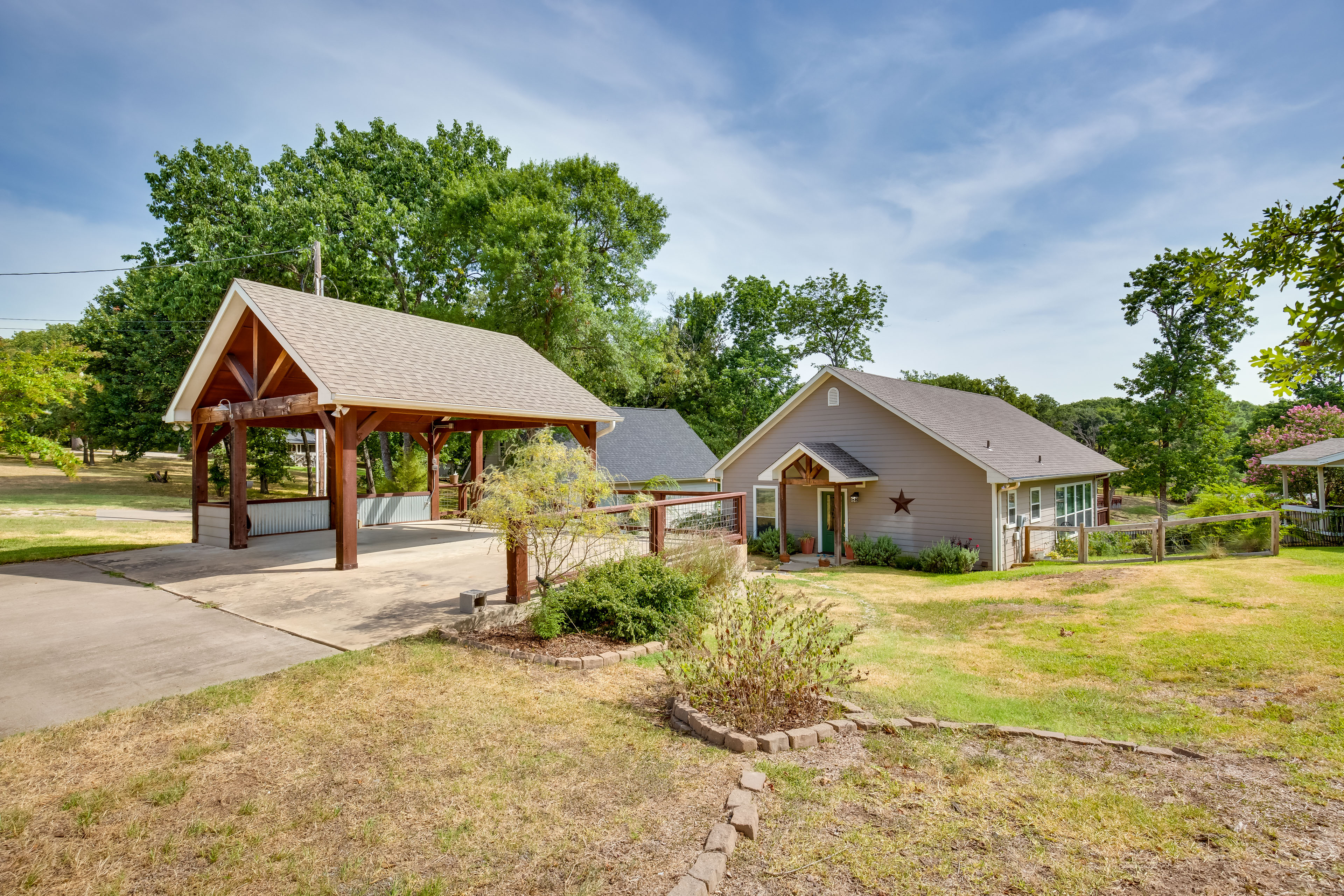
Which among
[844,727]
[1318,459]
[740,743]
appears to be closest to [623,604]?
[740,743]

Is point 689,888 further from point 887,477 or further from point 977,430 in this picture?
point 977,430

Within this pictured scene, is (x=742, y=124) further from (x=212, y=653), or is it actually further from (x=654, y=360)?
(x=654, y=360)

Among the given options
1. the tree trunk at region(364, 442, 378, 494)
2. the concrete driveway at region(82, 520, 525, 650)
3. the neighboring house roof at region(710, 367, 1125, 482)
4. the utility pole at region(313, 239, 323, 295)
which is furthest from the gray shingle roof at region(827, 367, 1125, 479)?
the tree trunk at region(364, 442, 378, 494)

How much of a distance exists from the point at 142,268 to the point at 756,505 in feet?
98.6

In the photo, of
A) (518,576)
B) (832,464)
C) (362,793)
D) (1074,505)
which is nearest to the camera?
(362,793)

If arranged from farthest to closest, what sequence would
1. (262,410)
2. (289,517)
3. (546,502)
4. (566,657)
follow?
(289,517), (262,410), (546,502), (566,657)

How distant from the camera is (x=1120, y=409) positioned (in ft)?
99.9

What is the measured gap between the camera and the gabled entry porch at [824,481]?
1803 centimetres

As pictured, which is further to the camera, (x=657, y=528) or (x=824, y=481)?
(x=824, y=481)

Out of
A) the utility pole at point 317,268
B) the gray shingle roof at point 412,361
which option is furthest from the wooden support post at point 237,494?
the utility pole at point 317,268

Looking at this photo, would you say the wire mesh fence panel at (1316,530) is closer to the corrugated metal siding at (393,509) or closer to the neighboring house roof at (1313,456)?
the neighboring house roof at (1313,456)

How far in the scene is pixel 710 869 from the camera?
116 inches

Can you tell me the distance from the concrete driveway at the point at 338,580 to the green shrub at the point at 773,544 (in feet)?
30.2

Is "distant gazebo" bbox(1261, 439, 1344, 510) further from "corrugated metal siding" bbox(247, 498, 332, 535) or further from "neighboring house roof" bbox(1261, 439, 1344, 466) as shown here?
"corrugated metal siding" bbox(247, 498, 332, 535)
